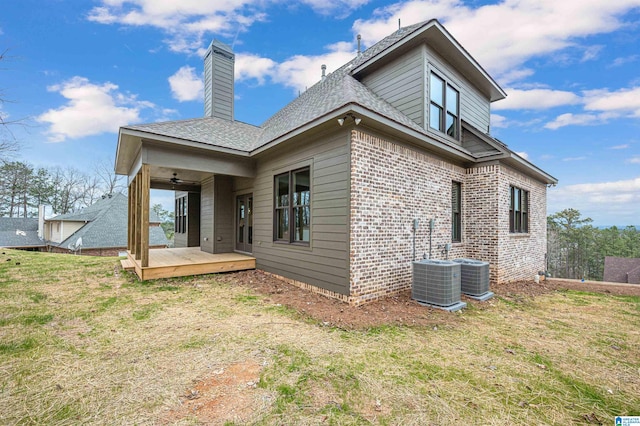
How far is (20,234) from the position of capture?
87.6ft

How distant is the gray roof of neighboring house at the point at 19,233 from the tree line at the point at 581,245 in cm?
5591

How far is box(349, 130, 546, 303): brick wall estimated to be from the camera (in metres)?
5.24

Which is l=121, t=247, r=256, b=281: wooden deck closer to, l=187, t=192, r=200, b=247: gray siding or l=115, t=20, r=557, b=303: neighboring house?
l=115, t=20, r=557, b=303: neighboring house

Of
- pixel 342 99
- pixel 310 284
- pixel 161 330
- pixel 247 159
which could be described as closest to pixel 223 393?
Answer: pixel 161 330

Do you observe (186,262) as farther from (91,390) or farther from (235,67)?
(235,67)

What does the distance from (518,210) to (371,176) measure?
21.9 feet

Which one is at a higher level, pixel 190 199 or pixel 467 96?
pixel 467 96

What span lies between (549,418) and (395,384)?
47.5 inches

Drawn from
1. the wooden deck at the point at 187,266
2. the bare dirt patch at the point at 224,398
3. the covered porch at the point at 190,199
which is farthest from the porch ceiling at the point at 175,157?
the bare dirt patch at the point at 224,398

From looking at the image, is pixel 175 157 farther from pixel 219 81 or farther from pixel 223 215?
pixel 219 81

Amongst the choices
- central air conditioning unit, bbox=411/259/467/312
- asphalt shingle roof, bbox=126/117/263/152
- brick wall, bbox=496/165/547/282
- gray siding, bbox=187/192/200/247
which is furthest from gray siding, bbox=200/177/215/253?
brick wall, bbox=496/165/547/282

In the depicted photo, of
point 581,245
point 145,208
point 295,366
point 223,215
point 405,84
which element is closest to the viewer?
point 295,366

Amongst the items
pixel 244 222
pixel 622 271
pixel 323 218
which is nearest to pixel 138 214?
pixel 244 222

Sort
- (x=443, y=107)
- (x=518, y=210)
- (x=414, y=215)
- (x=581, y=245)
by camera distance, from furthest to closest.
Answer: (x=581, y=245), (x=518, y=210), (x=443, y=107), (x=414, y=215)
